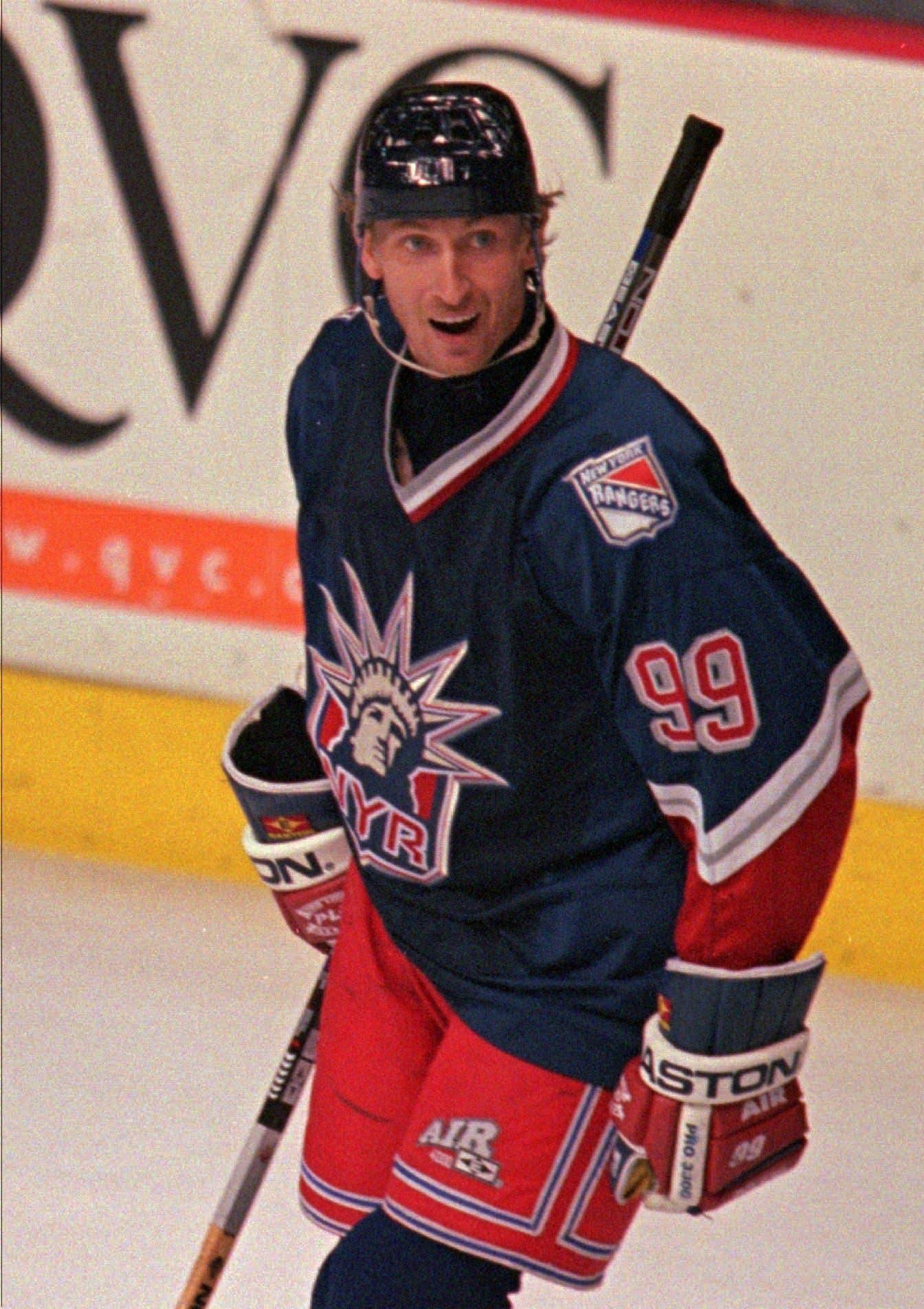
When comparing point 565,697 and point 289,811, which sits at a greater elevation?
point 565,697

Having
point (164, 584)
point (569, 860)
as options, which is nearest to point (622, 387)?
point (569, 860)

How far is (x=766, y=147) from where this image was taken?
3250mm

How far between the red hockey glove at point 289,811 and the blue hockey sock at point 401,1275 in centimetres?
33

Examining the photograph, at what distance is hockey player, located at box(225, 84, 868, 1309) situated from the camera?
170cm

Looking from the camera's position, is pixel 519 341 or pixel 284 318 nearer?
pixel 519 341

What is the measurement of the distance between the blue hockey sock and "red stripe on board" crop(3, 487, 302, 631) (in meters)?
1.83

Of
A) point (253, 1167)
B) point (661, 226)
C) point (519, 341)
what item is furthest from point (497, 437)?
point (253, 1167)

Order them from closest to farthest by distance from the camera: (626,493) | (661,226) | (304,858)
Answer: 1. (626,493)
2. (661,226)
3. (304,858)

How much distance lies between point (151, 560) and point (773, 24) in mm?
1162

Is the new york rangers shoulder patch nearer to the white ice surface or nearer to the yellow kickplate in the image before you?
the white ice surface

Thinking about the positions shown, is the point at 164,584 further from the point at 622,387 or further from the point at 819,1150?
the point at 622,387

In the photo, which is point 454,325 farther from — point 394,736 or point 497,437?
point 394,736

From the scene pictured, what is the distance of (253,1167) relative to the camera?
7.13 feet

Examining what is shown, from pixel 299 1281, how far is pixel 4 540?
1454 millimetres
